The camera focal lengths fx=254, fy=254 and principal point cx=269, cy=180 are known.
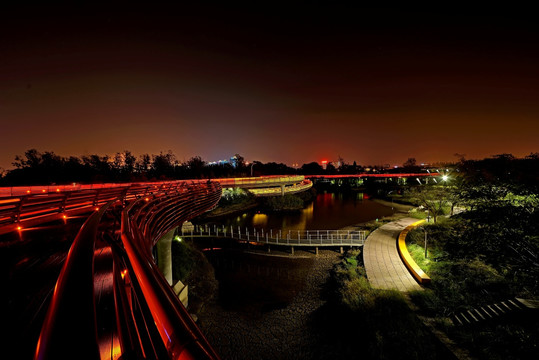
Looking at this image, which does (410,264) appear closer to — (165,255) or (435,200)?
(165,255)

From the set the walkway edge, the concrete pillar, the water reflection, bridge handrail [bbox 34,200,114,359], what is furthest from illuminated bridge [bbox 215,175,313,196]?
bridge handrail [bbox 34,200,114,359]

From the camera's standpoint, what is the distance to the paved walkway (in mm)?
15848

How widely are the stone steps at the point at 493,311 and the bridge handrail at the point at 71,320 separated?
624 inches

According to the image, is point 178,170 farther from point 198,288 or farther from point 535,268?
point 535,268

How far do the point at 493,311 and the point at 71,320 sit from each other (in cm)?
1645

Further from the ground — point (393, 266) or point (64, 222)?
point (64, 222)

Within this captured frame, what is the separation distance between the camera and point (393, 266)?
18281 millimetres

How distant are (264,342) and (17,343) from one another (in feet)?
46.2

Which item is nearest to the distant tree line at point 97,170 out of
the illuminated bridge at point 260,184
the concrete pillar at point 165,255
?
the illuminated bridge at point 260,184

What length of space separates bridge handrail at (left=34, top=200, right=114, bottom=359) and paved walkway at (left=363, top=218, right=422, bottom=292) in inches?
678

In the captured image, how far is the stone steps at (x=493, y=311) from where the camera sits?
11289 millimetres

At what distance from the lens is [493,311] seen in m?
11.8

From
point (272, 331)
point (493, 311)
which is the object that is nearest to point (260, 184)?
point (272, 331)

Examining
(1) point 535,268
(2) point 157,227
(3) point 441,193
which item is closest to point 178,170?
(3) point 441,193
